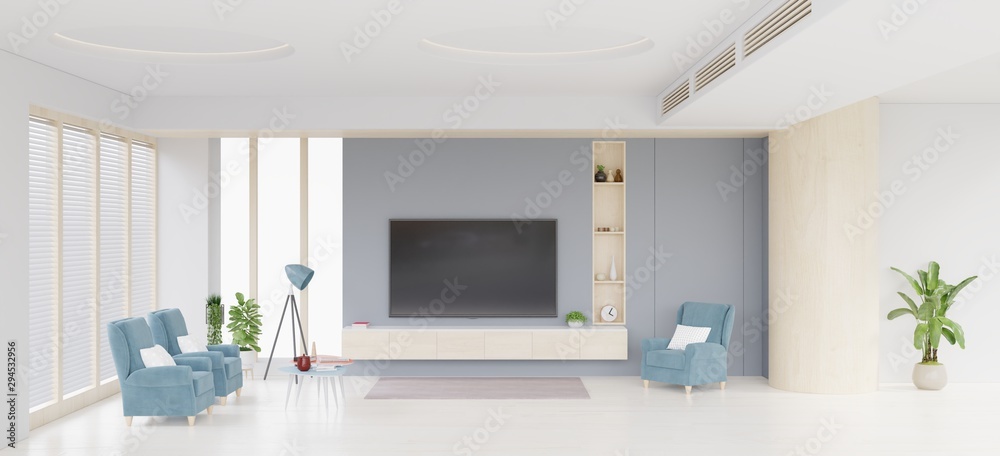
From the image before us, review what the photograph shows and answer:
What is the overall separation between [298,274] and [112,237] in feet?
5.69

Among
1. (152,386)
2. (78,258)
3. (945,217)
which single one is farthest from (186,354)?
(945,217)

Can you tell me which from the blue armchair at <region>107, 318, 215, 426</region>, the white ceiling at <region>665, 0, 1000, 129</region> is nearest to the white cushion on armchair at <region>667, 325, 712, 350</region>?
the white ceiling at <region>665, 0, 1000, 129</region>

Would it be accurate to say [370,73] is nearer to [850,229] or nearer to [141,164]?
[141,164]

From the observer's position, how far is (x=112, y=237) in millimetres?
7105

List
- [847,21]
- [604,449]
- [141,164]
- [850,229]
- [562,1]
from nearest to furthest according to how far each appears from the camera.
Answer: [847,21]
[562,1]
[604,449]
[850,229]
[141,164]

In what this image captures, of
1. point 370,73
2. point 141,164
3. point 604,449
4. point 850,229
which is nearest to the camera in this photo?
point 604,449

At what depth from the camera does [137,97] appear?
7.31m

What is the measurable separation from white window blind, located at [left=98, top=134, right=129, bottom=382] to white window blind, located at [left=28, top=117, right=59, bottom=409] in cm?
73

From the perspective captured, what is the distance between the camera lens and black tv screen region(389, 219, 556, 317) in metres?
8.08

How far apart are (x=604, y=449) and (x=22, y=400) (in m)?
4.18

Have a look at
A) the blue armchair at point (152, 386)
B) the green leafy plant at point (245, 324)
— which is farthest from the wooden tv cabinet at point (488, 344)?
the blue armchair at point (152, 386)

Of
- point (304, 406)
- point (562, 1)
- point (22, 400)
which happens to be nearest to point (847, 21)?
point (562, 1)

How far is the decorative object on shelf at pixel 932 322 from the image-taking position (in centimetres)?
721

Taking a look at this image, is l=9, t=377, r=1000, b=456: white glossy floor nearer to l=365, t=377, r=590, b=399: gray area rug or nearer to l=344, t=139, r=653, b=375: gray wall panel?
l=365, t=377, r=590, b=399: gray area rug
